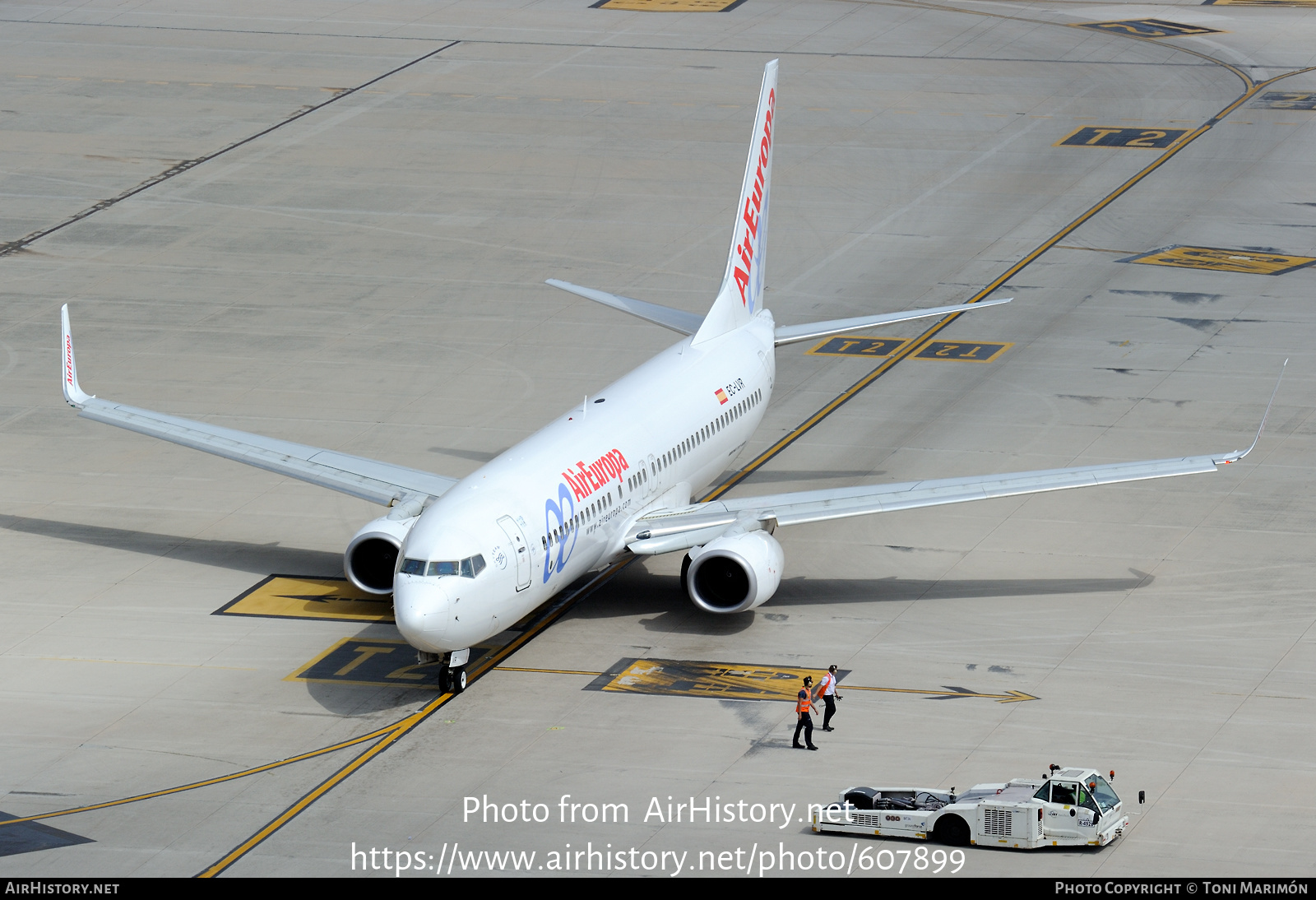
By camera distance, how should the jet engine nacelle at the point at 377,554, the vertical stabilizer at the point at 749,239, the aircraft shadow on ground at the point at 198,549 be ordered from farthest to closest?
1. the vertical stabilizer at the point at 749,239
2. the aircraft shadow on ground at the point at 198,549
3. the jet engine nacelle at the point at 377,554

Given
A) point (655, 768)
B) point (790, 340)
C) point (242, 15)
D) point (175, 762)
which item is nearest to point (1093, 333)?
point (790, 340)

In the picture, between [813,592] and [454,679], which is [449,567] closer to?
[454,679]

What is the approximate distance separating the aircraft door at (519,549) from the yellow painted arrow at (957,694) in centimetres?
703

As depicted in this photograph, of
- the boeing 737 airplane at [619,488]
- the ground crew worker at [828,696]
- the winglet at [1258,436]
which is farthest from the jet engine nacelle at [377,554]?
the winglet at [1258,436]

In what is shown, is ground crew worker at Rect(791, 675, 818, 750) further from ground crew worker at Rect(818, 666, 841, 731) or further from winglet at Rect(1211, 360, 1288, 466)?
winglet at Rect(1211, 360, 1288, 466)

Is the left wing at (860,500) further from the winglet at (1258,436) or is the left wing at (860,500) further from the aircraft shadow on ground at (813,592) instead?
the aircraft shadow on ground at (813,592)

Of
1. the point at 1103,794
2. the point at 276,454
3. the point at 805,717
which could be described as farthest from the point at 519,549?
the point at 1103,794

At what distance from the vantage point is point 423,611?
119 feet

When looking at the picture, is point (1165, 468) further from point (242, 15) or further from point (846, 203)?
point (242, 15)

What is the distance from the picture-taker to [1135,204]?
7744 cm

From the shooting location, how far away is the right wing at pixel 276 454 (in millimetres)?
44562

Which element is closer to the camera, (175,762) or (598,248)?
(175,762)

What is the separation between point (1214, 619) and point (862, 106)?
2108 inches

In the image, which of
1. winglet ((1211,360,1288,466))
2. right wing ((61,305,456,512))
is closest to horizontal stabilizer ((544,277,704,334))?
right wing ((61,305,456,512))
